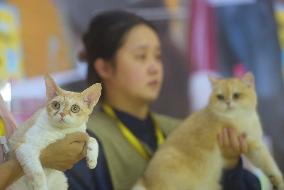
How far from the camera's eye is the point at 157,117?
4.99 ft

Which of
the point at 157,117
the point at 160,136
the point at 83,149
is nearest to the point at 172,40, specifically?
the point at 157,117

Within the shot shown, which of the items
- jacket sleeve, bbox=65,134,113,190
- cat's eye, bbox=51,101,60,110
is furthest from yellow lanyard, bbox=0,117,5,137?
jacket sleeve, bbox=65,134,113,190

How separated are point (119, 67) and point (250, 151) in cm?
45

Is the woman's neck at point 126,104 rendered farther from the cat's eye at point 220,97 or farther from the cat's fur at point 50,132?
the cat's fur at point 50,132

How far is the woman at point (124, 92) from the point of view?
1314 millimetres

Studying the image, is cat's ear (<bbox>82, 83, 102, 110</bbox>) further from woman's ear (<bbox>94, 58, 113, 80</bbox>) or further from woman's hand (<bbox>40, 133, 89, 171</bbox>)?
woman's ear (<bbox>94, 58, 113, 80</bbox>)

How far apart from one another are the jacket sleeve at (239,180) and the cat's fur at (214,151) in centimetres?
3

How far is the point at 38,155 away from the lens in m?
0.84

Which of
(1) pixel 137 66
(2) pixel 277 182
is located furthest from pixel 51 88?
(2) pixel 277 182

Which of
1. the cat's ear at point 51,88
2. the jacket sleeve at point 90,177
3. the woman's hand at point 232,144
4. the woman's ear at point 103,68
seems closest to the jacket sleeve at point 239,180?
the woman's hand at point 232,144

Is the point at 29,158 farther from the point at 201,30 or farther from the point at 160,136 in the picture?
the point at 201,30

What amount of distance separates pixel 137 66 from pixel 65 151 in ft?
1.80

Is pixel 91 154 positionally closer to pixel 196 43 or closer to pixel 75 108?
pixel 75 108

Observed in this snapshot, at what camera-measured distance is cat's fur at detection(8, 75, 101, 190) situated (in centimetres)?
83
